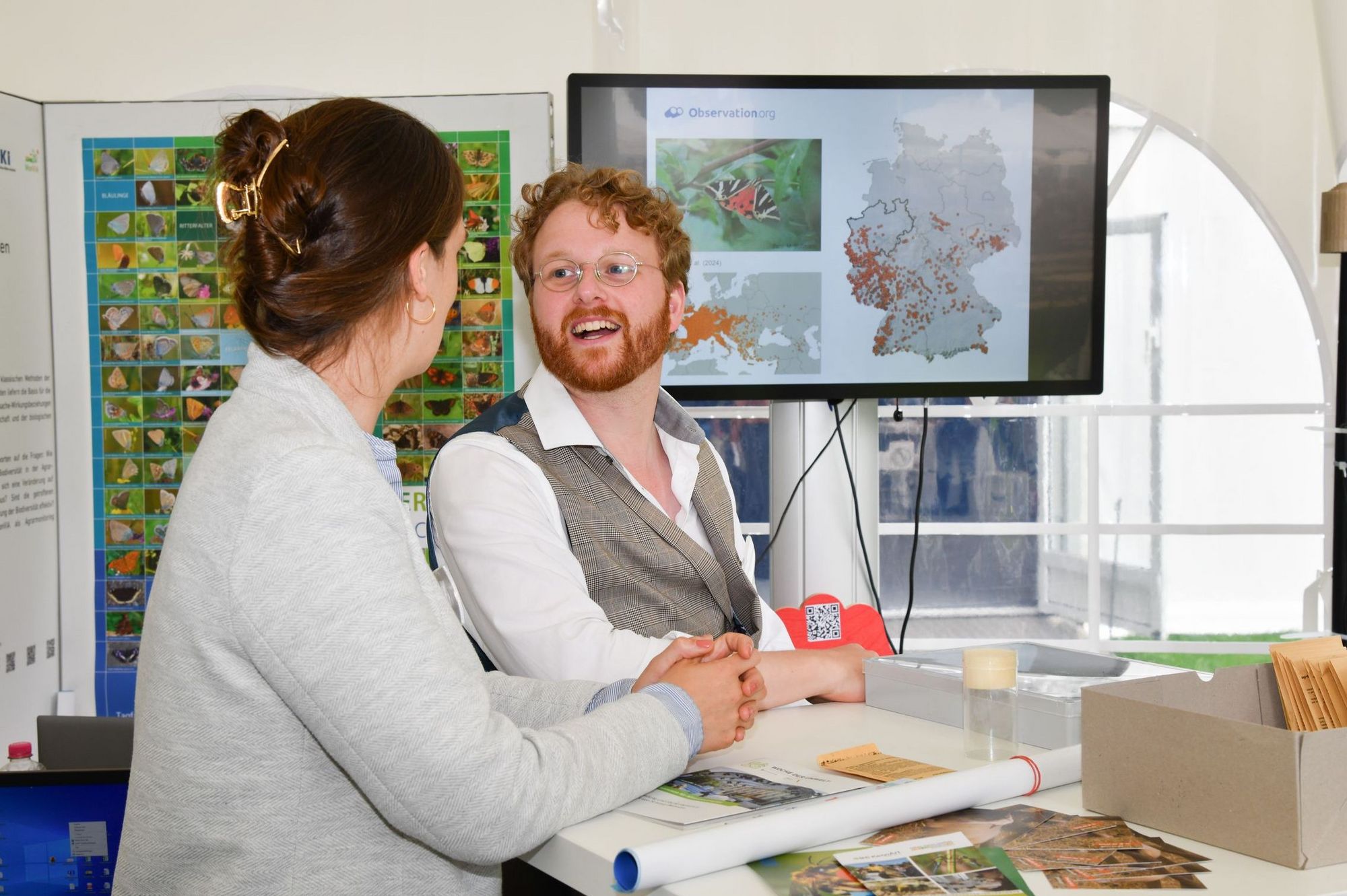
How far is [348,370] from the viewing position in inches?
46.3

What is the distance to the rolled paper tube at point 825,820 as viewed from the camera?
0.93 meters

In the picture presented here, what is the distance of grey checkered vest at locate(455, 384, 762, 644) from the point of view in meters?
1.89

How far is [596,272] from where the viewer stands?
2.13 m

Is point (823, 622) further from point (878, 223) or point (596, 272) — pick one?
point (878, 223)

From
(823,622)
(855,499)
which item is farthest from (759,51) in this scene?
(823,622)

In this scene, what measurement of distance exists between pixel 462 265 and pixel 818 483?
1052mm

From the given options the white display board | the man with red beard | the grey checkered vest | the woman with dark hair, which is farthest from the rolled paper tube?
the white display board

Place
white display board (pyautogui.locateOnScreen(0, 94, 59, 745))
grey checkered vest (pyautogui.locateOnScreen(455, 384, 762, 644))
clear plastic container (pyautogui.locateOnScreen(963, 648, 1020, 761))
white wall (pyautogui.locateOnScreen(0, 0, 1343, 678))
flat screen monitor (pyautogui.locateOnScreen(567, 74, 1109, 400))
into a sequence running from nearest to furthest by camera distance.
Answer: clear plastic container (pyautogui.locateOnScreen(963, 648, 1020, 761)) < grey checkered vest (pyautogui.locateOnScreen(455, 384, 762, 644)) < flat screen monitor (pyautogui.locateOnScreen(567, 74, 1109, 400)) < white display board (pyautogui.locateOnScreen(0, 94, 59, 745)) < white wall (pyautogui.locateOnScreen(0, 0, 1343, 678))

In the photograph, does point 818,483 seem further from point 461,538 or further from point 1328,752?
point 1328,752

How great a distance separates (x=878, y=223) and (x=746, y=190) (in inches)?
12.3

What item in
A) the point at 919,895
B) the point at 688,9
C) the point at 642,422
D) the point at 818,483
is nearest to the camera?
the point at 919,895

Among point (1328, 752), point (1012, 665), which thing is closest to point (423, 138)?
point (1012, 665)

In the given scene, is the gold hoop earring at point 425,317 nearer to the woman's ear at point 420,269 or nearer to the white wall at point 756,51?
the woman's ear at point 420,269

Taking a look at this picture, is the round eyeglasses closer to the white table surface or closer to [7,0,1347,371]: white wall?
the white table surface
